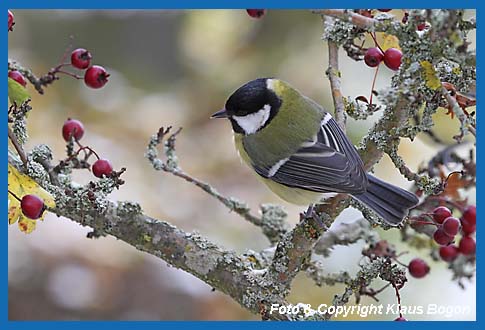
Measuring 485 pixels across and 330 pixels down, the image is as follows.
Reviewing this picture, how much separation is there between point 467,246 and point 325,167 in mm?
369

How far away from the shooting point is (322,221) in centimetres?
118

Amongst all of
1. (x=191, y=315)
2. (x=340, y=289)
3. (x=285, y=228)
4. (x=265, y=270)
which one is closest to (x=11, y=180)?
(x=265, y=270)

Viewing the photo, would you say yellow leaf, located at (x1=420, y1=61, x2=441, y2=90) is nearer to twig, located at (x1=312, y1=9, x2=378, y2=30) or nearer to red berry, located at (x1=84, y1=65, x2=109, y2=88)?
twig, located at (x1=312, y1=9, x2=378, y2=30)

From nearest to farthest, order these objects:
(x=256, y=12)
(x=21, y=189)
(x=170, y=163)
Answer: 1. (x=21, y=189)
2. (x=256, y=12)
3. (x=170, y=163)

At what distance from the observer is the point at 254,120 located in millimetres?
1479

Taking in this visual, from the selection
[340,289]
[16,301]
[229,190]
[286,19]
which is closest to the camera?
[340,289]

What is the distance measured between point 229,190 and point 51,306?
718 millimetres

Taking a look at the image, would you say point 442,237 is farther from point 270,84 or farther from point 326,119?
point 270,84

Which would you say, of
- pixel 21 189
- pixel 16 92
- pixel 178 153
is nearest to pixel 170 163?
pixel 21 189

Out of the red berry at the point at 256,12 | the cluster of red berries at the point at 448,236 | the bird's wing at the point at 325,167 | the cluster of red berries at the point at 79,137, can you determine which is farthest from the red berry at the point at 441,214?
the cluster of red berries at the point at 79,137

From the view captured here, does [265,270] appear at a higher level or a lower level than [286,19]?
lower

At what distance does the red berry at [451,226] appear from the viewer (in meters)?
1.20

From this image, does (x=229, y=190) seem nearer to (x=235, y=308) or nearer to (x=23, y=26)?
(x=235, y=308)

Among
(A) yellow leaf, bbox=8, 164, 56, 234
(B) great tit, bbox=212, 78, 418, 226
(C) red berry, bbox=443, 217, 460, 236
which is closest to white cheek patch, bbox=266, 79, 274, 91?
(B) great tit, bbox=212, 78, 418, 226
